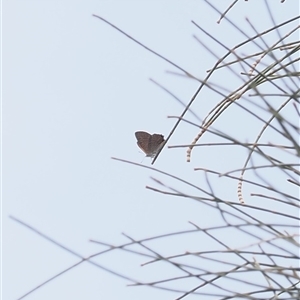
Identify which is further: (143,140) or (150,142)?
(143,140)

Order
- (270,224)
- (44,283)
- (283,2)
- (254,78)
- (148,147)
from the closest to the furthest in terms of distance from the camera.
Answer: (44,283)
(270,224)
(254,78)
(283,2)
(148,147)

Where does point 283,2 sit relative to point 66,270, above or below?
above

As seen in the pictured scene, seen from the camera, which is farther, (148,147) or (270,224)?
(148,147)

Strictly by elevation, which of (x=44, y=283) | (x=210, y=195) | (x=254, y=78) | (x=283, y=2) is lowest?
(x=44, y=283)

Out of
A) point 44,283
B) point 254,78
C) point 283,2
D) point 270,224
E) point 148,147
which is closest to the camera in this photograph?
point 44,283

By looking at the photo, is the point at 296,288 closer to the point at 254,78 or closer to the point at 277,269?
the point at 277,269

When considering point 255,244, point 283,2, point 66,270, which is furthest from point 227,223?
point 283,2
